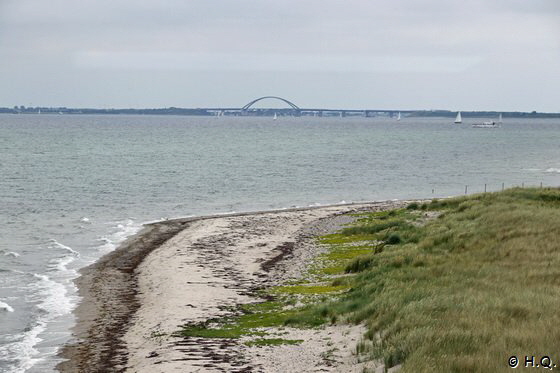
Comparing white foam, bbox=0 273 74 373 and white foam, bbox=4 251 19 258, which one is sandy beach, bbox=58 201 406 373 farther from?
white foam, bbox=4 251 19 258

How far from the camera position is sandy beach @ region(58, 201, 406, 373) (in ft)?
69.4

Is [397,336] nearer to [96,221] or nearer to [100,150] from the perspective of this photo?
[96,221]

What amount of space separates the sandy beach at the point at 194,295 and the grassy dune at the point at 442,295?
0.92 m

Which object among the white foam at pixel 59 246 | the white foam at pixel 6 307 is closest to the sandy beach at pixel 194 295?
the white foam at pixel 59 246

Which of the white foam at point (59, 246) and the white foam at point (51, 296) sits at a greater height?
the white foam at point (51, 296)

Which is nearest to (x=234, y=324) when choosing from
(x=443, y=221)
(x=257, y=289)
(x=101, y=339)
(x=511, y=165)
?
(x=101, y=339)

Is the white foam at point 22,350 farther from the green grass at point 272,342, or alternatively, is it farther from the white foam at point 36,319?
the green grass at point 272,342

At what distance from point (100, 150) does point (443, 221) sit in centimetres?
10980

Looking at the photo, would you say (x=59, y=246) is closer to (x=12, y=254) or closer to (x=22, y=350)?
(x=12, y=254)

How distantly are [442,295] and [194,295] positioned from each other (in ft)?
35.1

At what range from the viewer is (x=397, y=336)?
63.5 ft

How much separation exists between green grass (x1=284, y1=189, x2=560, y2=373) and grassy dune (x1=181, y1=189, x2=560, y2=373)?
0.03 metres

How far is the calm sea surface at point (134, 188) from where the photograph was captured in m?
30.6

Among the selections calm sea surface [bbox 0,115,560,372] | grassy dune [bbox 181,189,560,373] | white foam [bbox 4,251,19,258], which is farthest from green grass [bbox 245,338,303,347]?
white foam [bbox 4,251,19,258]
